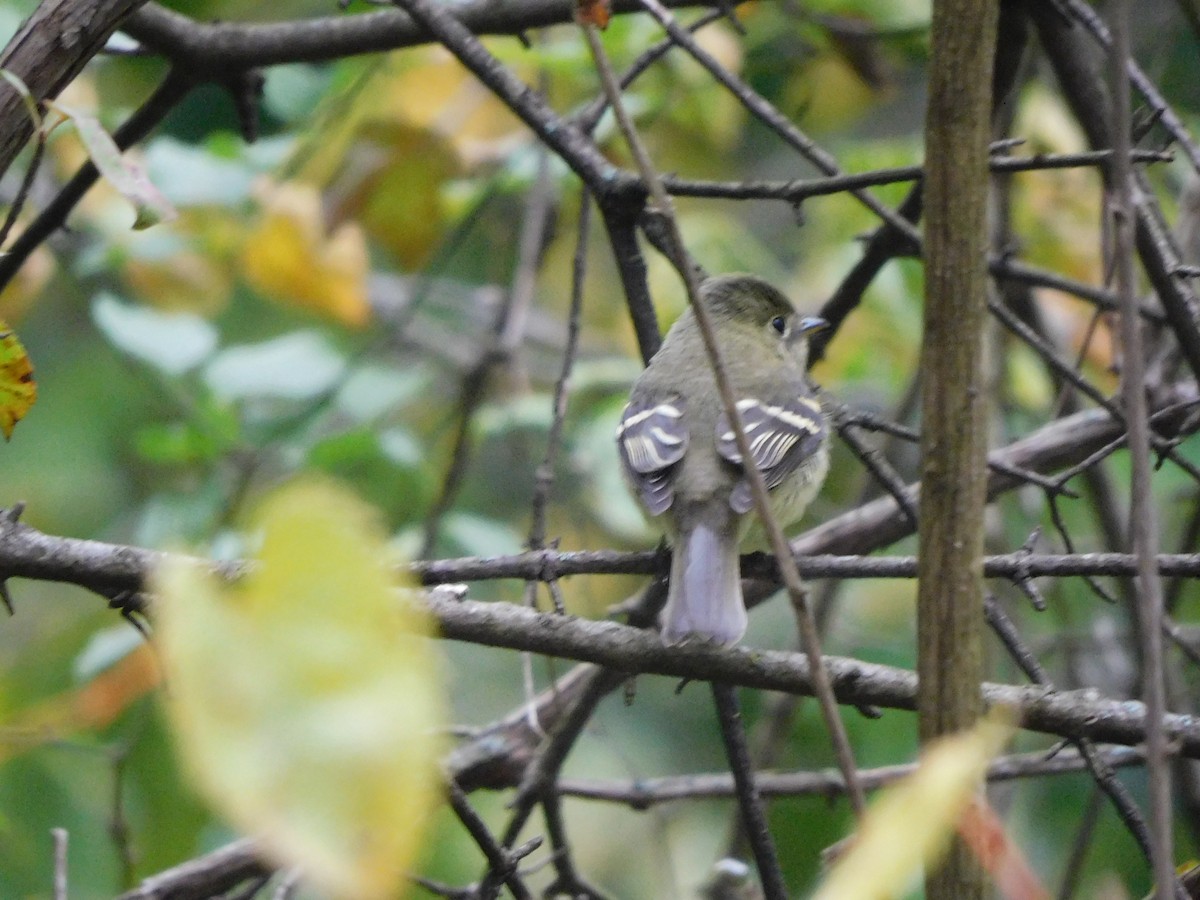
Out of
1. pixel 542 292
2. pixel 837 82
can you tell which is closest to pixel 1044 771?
pixel 837 82

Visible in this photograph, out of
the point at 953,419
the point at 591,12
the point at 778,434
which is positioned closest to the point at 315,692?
the point at 953,419

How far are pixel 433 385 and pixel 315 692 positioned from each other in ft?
18.1

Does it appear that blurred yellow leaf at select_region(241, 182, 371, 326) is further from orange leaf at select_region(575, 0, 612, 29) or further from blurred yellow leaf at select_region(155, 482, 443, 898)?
blurred yellow leaf at select_region(155, 482, 443, 898)

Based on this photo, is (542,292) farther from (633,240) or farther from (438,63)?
(633,240)

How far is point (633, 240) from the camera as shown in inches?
103

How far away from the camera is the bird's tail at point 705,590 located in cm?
232

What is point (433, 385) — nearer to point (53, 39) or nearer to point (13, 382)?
point (53, 39)

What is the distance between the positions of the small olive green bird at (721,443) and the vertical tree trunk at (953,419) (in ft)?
3.82

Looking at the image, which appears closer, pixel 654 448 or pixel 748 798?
pixel 748 798

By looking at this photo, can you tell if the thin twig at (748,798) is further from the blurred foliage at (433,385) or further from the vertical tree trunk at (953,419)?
the vertical tree trunk at (953,419)

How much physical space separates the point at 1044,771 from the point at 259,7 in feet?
13.9

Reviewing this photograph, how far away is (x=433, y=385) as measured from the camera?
20.1 feet

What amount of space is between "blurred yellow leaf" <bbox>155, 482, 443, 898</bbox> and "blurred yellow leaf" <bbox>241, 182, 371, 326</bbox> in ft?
12.0

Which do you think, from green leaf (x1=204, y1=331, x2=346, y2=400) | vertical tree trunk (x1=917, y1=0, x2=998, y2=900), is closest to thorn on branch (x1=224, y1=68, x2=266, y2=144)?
green leaf (x1=204, y1=331, x2=346, y2=400)
